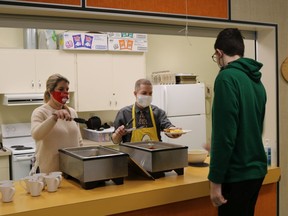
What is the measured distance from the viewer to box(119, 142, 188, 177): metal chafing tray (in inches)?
88.4

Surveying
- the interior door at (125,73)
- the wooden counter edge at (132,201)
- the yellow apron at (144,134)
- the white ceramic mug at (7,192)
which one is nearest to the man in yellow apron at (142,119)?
the yellow apron at (144,134)

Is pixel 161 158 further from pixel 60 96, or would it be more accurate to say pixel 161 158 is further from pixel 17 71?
pixel 17 71

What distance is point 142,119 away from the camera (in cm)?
328

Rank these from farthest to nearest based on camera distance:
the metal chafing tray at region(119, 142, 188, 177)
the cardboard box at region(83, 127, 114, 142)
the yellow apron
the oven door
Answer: the cardboard box at region(83, 127, 114, 142)
the oven door
the yellow apron
the metal chafing tray at region(119, 142, 188, 177)

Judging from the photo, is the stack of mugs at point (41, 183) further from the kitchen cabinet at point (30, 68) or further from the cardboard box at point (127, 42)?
the cardboard box at point (127, 42)

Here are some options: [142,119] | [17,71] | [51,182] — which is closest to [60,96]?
[51,182]

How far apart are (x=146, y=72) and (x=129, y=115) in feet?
8.98

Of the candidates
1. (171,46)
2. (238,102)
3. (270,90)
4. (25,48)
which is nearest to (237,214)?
(238,102)

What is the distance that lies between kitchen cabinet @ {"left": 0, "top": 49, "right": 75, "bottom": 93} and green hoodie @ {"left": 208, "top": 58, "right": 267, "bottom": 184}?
11.7ft

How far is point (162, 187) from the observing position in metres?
2.11

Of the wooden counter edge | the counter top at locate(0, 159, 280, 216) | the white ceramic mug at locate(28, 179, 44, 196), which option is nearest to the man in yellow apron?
the counter top at locate(0, 159, 280, 216)

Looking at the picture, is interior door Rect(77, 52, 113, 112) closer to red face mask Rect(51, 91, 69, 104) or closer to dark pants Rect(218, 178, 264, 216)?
red face mask Rect(51, 91, 69, 104)

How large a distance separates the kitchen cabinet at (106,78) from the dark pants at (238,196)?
3.56 m

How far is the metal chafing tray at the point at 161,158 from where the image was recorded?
88.4 inches
